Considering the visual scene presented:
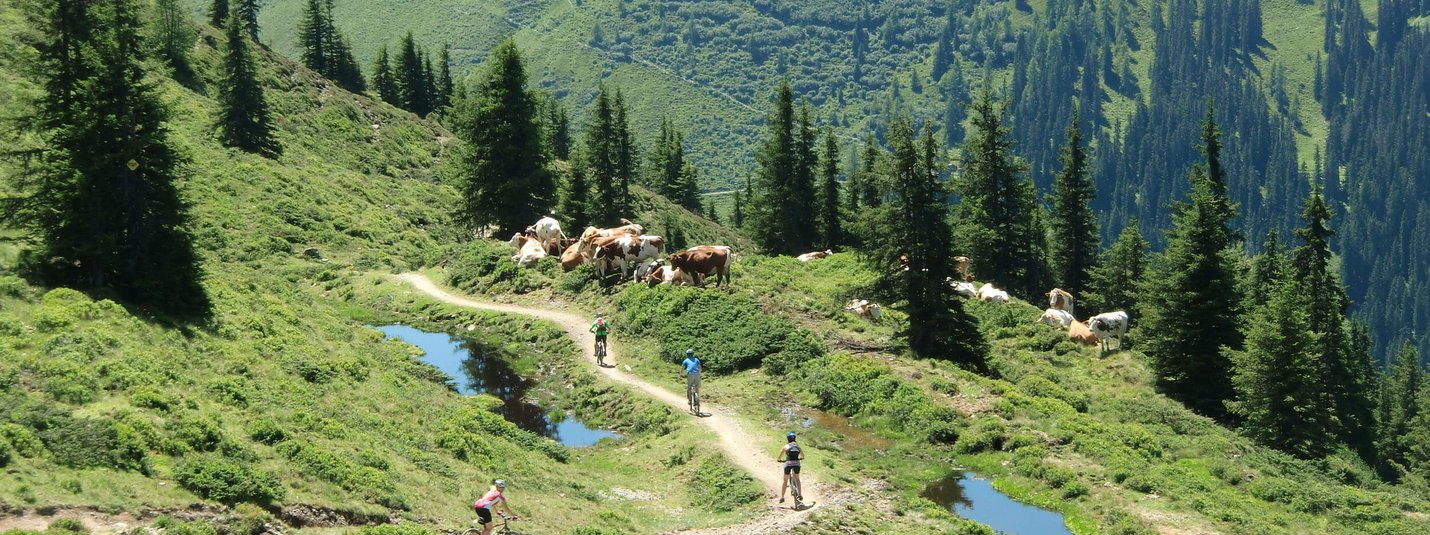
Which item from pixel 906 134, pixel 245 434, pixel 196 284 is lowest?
pixel 245 434

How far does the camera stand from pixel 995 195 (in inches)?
2462

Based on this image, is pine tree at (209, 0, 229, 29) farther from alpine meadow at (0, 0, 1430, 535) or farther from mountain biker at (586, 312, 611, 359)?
mountain biker at (586, 312, 611, 359)

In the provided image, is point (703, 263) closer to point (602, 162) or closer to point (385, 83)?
point (602, 162)

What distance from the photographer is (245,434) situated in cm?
2120

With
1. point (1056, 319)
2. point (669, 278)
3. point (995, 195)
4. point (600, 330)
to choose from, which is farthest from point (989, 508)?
point (995, 195)

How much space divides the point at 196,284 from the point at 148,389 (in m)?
9.19

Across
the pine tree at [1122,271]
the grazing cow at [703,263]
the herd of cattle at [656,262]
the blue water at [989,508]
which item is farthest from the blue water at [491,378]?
the pine tree at [1122,271]

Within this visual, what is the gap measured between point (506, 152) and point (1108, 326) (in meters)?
31.2

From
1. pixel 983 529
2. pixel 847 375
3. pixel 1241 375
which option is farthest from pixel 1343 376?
pixel 983 529

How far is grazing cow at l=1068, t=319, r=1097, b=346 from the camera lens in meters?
46.7

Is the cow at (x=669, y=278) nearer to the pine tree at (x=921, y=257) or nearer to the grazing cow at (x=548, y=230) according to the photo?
the pine tree at (x=921, y=257)

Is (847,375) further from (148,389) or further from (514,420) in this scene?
(148,389)

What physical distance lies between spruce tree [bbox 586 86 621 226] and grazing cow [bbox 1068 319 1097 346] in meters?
34.4

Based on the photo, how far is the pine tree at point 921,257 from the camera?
37875mm
